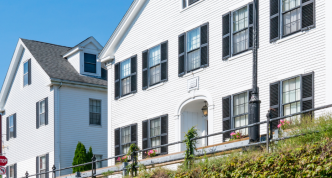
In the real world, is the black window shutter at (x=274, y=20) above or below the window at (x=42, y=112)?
above

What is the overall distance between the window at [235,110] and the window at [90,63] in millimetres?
14323

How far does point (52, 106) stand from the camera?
95.1ft

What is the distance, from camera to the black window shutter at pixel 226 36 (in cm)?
1916

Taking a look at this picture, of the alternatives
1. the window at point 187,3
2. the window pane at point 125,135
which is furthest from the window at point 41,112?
the window at point 187,3

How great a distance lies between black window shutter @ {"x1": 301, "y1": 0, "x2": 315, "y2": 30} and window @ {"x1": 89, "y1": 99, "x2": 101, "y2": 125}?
55.4 feet

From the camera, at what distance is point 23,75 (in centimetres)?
3253

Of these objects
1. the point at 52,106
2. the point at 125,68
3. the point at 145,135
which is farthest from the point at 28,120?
the point at 145,135

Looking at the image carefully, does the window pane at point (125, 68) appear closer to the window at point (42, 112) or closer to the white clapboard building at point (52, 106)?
the white clapboard building at point (52, 106)

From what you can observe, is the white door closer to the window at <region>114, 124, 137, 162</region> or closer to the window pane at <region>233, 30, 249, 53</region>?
the window at <region>114, 124, 137, 162</region>

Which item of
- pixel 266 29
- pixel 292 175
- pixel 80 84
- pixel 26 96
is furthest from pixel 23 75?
pixel 292 175

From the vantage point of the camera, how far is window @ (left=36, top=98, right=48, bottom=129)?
2959 cm

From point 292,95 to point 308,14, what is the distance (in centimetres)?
261

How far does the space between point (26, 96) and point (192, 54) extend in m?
14.7

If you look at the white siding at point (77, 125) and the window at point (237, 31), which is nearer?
the window at point (237, 31)
